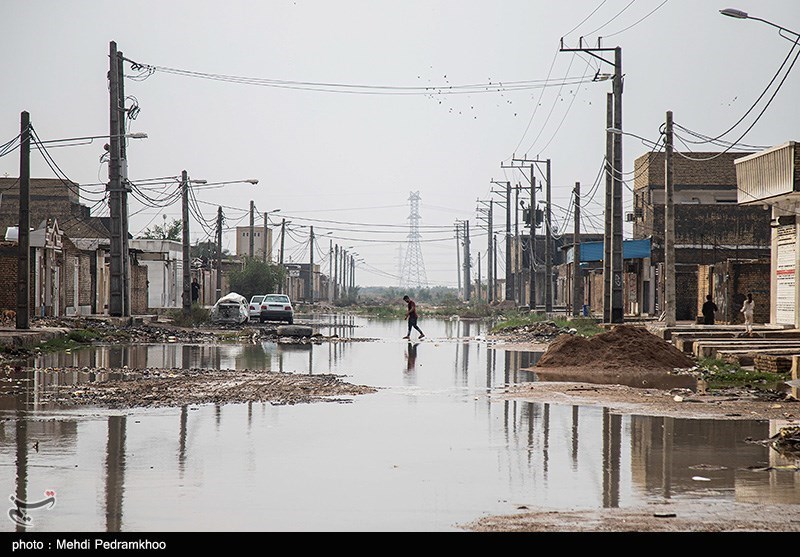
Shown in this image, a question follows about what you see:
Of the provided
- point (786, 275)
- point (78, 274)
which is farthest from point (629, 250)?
point (78, 274)

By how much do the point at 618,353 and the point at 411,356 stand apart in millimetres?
7426

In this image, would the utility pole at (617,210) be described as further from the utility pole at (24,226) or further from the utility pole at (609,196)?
the utility pole at (24,226)

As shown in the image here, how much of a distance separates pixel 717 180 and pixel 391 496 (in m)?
69.8

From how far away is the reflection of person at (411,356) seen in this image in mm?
27984

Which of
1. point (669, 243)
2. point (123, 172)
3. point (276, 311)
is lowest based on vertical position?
point (276, 311)

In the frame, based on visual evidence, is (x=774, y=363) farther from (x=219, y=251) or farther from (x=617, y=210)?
(x=219, y=251)

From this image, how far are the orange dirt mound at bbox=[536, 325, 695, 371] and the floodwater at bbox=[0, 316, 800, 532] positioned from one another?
809 cm

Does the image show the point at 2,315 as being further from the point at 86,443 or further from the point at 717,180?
the point at 717,180

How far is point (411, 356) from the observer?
32.6 m

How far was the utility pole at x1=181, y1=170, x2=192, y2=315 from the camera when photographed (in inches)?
2136

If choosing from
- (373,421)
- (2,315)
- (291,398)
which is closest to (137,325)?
(2,315)

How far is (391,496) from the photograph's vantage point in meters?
10.0

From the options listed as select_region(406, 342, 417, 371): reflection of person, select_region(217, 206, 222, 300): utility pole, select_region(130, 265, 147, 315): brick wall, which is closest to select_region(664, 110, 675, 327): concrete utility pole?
select_region(406, 342, 417, 371): reflection of person

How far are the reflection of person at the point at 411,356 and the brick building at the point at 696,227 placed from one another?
14845mm
